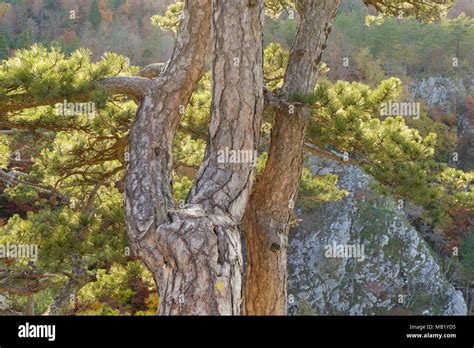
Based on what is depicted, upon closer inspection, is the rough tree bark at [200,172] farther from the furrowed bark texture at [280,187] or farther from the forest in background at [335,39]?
the forest in background at [335,39]

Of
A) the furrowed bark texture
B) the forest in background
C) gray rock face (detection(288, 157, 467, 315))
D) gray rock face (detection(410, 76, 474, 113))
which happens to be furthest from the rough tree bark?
gray rock face (detection(410, 76, 474, 113))

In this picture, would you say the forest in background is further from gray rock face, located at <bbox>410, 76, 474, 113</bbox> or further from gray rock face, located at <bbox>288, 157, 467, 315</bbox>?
gray rock face, located at <bbox>288, 157, 467, 315</bbox>

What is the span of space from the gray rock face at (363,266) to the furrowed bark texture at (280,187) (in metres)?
6.13

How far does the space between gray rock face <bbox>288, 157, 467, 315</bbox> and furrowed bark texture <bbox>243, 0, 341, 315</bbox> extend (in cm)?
613

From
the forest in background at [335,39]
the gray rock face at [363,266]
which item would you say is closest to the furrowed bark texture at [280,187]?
the gray rock face at [363,266]

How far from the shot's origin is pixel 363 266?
1036 centimetres

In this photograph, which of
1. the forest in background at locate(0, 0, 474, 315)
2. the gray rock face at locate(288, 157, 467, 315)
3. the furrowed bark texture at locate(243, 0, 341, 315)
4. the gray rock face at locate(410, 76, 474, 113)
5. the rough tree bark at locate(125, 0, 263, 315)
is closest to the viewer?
the rough tree bark at locate(125, 0, 263, 315)

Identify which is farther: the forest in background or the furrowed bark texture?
the forest in background

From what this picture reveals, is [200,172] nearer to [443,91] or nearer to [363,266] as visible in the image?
[363,266]

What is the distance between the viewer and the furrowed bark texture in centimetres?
331

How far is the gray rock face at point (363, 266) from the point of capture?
9966 mm
